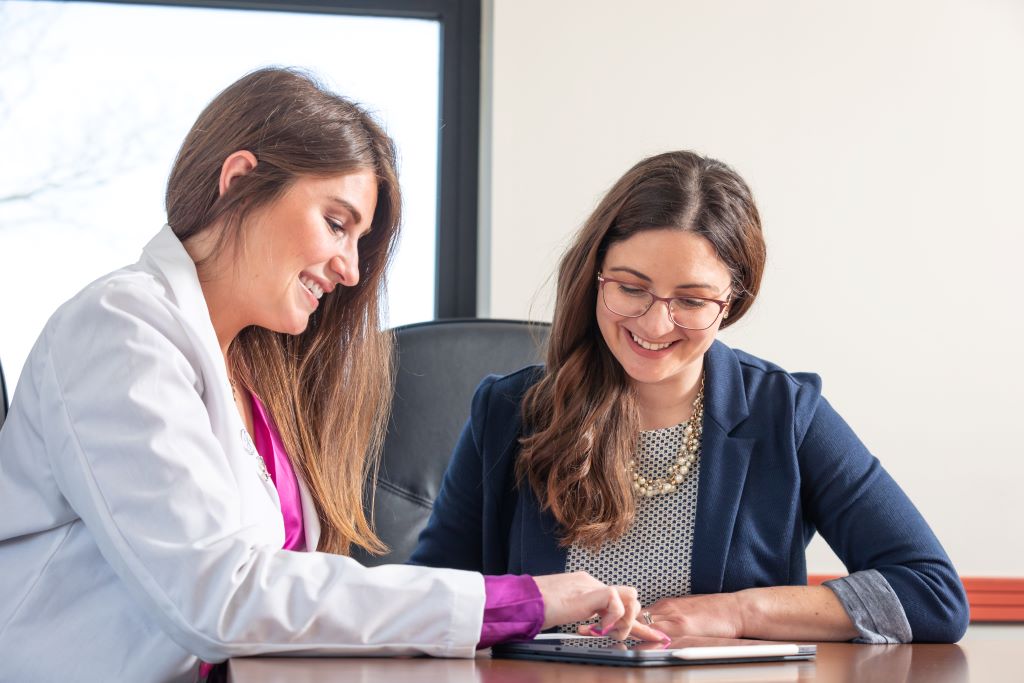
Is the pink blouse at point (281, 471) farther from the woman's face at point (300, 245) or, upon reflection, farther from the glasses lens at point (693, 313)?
the glasses lens at point (693, 313)

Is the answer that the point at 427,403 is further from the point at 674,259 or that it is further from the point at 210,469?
the point at 210,469

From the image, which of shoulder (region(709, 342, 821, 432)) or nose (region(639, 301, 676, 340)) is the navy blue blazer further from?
nose (region(639, 301, 676, 340))

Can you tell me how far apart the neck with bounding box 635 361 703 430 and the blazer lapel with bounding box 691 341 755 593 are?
0.03 metres

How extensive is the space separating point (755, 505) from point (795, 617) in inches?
10.5

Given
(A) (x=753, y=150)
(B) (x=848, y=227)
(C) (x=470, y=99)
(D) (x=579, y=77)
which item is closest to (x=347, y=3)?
(C) (x=470, y=99)

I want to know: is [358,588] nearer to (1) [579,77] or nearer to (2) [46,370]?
(2) [46,370]

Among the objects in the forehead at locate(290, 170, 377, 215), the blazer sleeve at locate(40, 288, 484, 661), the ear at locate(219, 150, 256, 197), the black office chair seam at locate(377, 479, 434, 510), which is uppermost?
the ear at locate(219, 150, 256, 197)

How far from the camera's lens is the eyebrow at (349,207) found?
4.84 ft

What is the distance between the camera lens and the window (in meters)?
2.70

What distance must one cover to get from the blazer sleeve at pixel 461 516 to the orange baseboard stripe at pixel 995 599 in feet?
4.99

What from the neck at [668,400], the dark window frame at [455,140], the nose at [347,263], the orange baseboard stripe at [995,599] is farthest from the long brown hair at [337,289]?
the orange baseboard stripe at [995,599]

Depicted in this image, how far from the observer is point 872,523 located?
1.61 metres

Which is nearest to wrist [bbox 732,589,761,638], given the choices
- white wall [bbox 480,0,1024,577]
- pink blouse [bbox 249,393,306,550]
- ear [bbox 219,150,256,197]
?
pink blouse [bbox 249,393,306,550]

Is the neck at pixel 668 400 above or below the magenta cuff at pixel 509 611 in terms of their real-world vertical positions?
above
